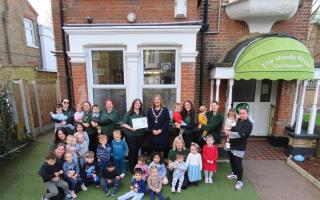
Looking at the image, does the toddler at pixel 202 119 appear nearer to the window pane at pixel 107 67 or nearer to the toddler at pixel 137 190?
the toddler at pixel 137 190

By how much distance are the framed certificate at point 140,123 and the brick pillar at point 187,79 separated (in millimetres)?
1148

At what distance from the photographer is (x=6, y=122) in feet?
16.8

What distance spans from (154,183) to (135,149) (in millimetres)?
923

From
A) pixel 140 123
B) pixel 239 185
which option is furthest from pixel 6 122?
pixel 239 185

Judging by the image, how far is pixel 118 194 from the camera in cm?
364

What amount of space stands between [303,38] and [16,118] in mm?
8503

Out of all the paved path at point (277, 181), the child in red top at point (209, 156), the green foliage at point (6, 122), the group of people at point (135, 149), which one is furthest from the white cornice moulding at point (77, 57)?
the paved path at point (277, 181)

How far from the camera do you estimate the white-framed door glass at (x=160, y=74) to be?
4672 mm

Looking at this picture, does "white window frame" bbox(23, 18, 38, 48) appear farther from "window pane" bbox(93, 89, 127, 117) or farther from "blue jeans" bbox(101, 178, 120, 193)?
"blue jeans" bbox(101, 178, 120, 193)

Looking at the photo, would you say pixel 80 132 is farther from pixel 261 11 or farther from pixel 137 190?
pixel 261 11

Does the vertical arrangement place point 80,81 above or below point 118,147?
above

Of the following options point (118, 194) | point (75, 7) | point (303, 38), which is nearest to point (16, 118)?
point (75, 7)

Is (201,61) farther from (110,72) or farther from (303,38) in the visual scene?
(303,38)

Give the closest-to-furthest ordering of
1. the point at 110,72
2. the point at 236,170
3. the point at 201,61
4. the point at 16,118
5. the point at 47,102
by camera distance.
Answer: the point at 236,170 → the point at 110,72 → the point at 201,61 → the point at 16,118 → the point at 47,102
